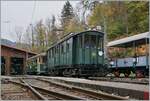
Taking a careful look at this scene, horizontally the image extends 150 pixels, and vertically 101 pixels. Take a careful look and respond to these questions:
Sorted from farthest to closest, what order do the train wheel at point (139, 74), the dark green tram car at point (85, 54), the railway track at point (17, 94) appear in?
1. the train wheel at point (139, 74)
2. the dark green tram car at point (85, 54)
3. the railway track at point (17, 94)

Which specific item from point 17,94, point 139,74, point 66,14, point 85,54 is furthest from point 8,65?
point 66,14

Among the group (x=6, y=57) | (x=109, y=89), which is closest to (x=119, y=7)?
(x=6, y=57)

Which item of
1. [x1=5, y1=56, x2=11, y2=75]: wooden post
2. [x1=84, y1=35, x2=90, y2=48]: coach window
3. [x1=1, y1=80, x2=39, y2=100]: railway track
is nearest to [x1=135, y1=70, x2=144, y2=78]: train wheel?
[x1=84, y1=35, x2=90, y2=48]: coach window

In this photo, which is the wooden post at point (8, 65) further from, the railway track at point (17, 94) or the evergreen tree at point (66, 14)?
the railway track at point (17, 94)

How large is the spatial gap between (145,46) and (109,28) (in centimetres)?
2863

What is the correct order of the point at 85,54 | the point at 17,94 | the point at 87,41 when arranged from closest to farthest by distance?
the point at 17,94, the point at 85,54, the point at 87,41

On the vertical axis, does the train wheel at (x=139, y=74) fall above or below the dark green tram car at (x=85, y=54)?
below

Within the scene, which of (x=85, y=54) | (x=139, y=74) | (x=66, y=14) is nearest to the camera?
(x=85, y=54)

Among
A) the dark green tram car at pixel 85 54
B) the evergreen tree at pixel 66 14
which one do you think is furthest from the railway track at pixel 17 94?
the evergreen tree at pixel 66 14

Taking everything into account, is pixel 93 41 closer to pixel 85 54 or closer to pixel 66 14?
pixel 85 54

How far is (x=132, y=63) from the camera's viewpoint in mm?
22547

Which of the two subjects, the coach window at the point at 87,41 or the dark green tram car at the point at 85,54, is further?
the coach window at the point at 87,41

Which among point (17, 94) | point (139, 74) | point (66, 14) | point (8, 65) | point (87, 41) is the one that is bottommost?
point (17, 94)

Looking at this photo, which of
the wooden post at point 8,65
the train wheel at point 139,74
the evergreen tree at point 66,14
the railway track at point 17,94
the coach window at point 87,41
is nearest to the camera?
the railway track at point 17,94
